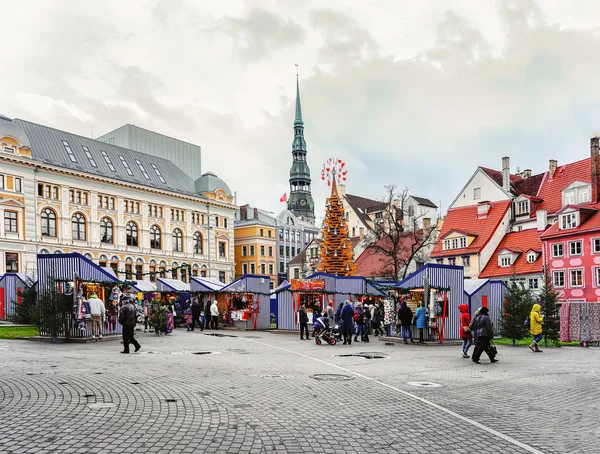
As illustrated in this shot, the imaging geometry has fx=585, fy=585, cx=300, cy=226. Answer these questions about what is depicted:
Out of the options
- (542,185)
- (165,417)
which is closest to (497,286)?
(165,417)

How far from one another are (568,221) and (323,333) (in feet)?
104

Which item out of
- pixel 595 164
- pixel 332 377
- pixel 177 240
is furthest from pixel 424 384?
pixel 177 240

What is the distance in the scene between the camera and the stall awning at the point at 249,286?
3475 cm

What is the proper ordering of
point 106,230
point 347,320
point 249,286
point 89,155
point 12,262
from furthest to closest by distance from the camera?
point 89,155
point 106,230
point 12,262
point 249,286
point 347,320

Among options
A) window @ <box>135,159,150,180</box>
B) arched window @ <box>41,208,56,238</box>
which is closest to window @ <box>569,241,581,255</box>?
arched window @ <box>41,208,56,238</box>

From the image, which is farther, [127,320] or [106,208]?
[106,208]

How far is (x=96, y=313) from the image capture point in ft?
73.3

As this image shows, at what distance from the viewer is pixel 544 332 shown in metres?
24.0

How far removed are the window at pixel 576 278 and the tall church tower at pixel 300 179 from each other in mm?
81366

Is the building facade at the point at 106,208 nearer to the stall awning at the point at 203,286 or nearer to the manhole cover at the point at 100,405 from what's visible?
the stall awning at the point at 203,286

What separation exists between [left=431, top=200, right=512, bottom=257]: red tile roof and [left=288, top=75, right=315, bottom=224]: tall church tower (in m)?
64.5

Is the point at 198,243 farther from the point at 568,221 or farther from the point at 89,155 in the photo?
the point at 568,221

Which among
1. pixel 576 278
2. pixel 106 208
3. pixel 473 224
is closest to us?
pixel 576 278

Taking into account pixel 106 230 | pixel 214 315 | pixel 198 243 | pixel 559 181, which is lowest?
pixel 214 315
